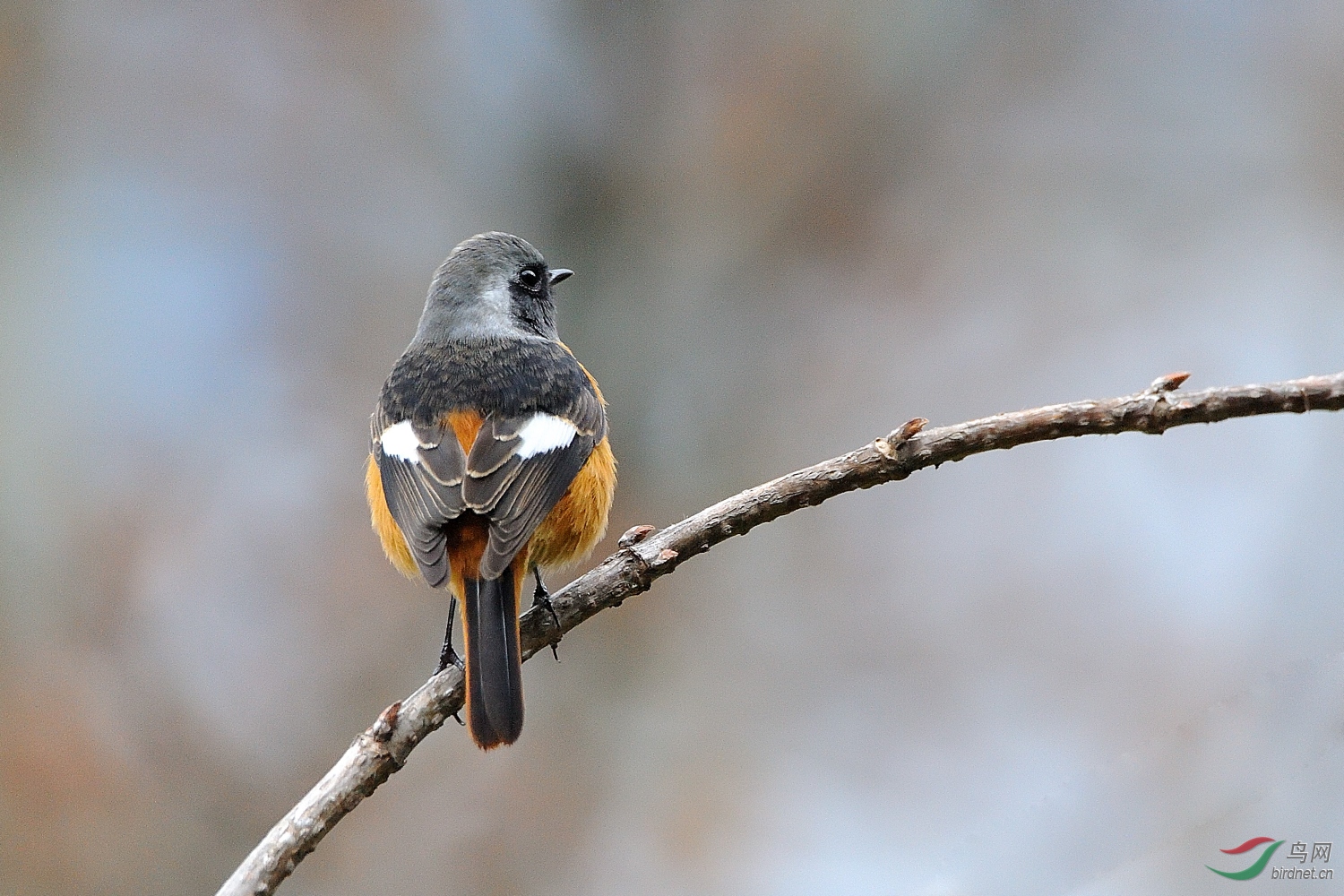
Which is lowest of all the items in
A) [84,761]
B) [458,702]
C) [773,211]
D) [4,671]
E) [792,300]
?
[458,702]

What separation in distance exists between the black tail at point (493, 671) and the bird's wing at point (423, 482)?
197 mm

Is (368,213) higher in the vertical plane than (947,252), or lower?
higher

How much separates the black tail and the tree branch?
9 centimetres

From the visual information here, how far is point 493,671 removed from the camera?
109 inches

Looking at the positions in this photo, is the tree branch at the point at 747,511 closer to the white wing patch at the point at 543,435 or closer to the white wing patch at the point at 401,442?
the white wing patch at the point at 543,435

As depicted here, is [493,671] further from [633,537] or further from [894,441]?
[894,441]

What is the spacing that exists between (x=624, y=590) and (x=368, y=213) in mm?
4525

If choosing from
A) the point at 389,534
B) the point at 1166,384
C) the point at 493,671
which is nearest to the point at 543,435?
the point at 389,534

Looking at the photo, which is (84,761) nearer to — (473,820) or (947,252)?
(473,820)

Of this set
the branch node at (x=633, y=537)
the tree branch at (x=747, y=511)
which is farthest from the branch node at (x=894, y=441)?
the branch node at (x=633, y=537)

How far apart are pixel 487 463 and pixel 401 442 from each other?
43cm

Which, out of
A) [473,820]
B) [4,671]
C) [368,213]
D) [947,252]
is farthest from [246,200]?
[947,252]

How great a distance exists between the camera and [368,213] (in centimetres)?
656

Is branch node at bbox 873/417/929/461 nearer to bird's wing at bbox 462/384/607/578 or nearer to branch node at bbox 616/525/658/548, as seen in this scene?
branch node at bbox 616/525/658/548
